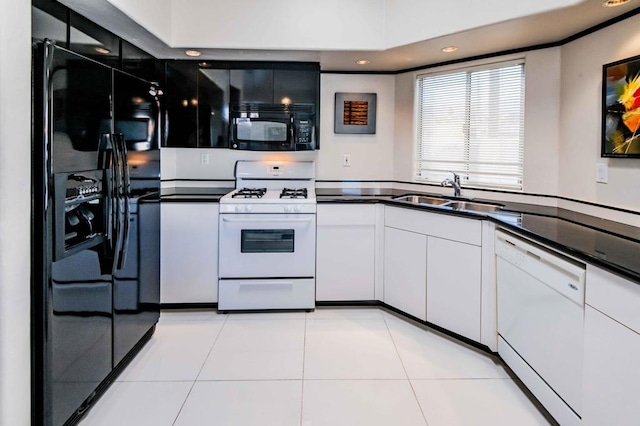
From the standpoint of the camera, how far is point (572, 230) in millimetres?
2260

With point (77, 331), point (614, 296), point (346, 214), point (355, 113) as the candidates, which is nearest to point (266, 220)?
point (346, 214)

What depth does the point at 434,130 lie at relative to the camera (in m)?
3.87

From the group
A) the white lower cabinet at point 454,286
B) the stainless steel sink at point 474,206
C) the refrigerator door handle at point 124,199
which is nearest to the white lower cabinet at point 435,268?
the white lower cabinet at point 454,286

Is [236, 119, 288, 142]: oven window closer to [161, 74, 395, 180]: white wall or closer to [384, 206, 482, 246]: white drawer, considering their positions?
[161, 74, 395, 180]: white wall

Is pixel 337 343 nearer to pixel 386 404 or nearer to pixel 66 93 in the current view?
pixel 386 404

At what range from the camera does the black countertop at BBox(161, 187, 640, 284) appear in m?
1.71

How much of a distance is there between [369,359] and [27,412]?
177 cm

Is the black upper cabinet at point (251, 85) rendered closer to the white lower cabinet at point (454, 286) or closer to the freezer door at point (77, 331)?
the white lower cabinet at point (454, 286)

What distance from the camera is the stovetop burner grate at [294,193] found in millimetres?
3578

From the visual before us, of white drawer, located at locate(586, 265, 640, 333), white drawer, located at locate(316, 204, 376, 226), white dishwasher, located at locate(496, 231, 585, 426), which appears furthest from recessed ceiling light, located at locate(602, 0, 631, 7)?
white drawer, located at locate(316, 204, 376, 226)

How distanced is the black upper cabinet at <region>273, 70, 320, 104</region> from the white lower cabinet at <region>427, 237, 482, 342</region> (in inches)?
63.5

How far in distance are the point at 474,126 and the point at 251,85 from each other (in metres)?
1.86

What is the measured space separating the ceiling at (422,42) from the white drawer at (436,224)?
3.91ft

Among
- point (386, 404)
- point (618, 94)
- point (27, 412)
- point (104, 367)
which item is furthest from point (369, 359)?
point (618, 94)
